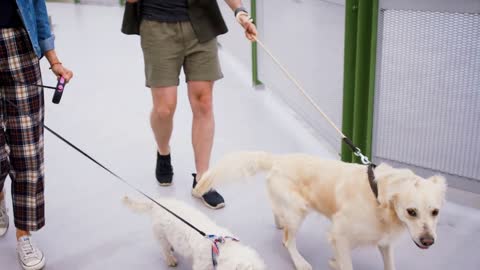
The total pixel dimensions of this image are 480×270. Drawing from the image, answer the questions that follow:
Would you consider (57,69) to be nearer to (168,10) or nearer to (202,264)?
(168,10)

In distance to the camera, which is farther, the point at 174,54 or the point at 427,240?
the point at 174,54

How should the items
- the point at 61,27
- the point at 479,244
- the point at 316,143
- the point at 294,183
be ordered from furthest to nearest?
the point at 61,27 < the point at 316,143 < the point at 479,244 < the point at 294,183

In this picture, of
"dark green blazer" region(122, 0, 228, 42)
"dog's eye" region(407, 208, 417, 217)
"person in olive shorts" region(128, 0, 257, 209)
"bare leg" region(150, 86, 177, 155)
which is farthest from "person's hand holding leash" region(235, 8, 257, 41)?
"dog's eye" region(407, 208, 417, 217)

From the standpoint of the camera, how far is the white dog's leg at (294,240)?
6.49 feet

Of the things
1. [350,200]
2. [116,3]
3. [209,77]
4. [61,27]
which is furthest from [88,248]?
[116,3]

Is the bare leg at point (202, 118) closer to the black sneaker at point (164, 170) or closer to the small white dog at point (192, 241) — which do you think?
the black sneaker at point (164, 170)

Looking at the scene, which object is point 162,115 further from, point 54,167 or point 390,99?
point 390,99

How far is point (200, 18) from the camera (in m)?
2.36

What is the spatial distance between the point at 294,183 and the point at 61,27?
6.54m

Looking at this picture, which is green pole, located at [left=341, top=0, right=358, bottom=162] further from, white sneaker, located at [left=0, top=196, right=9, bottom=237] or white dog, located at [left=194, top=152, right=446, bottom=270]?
white sneaker, located at [left=0, top=196, right=9, bottom=237]

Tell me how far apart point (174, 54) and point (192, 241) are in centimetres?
91

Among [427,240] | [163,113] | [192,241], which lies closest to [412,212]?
[427,240]

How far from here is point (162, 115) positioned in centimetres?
251

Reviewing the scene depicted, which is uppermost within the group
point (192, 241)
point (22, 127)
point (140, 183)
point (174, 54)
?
point (174, 54)
